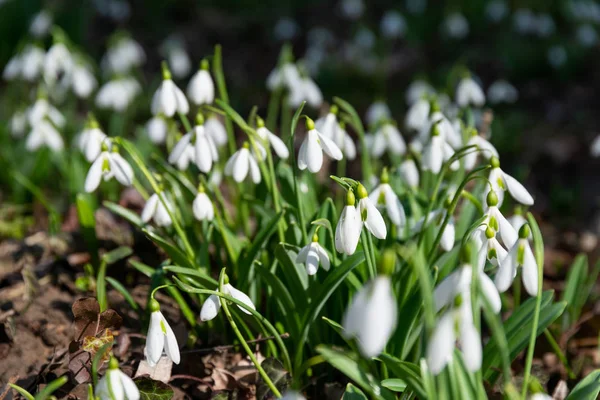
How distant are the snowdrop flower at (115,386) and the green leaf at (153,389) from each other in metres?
0.23

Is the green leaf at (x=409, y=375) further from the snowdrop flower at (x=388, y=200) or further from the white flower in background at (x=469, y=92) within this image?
the white flower in background at (x=469, y=92)

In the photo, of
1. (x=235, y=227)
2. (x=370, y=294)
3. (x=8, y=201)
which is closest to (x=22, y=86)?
(x=8, y=201)

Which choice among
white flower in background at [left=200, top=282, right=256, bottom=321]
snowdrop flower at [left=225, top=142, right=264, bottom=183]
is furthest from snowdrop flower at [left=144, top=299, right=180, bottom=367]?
snowdrop flower at [left=225, top=142, right=264, bottom=183]

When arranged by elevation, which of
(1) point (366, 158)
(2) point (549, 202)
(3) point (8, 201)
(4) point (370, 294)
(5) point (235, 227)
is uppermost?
(4) point (370, 294)

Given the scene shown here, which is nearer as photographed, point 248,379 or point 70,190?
point 248,379

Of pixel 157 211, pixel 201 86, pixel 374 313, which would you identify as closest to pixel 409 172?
pixel 201 86

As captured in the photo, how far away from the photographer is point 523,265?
143cm

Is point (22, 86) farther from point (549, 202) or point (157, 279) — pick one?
point (549, 202)

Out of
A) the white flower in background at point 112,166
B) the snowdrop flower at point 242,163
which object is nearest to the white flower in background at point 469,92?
the snowdrop flower at point 242,163

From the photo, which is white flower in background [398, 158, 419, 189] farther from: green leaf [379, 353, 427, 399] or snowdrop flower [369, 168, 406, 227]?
green leaf [379, 353, 427, 399]

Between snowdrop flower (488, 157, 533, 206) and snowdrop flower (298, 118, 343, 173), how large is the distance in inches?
15.9

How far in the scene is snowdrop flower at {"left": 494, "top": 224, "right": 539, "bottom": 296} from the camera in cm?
142

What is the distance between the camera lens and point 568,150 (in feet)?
13.4

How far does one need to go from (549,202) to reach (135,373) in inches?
99.9
